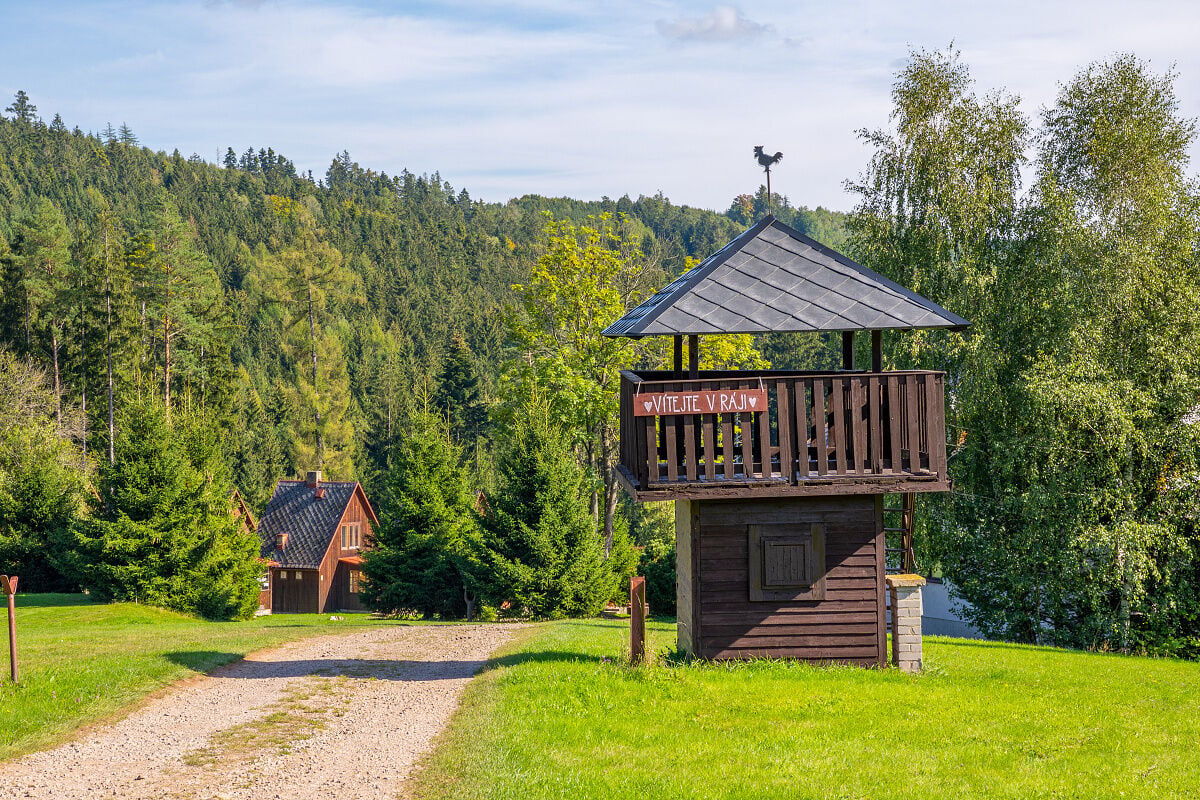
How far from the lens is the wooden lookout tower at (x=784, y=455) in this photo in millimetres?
13250

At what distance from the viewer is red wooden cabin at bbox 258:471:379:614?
55.3 metres

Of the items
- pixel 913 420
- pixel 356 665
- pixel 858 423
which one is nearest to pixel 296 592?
pixel 356 665

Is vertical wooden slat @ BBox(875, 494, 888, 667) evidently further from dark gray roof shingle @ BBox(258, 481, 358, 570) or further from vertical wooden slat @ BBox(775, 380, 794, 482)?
dark gray roof shingle @ BBox(258, 481, 358, 570)

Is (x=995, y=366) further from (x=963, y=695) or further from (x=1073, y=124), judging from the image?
(x=963, y=695)

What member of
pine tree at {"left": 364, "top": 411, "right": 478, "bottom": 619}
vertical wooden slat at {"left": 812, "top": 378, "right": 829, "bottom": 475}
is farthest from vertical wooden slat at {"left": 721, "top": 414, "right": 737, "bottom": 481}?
pine tree at {"left": 364, "top": 411, "right": 478, "bottom": 619}

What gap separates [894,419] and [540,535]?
15285mm

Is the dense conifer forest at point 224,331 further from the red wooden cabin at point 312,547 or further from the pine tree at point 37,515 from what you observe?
the red wooden cabin at point 312,547

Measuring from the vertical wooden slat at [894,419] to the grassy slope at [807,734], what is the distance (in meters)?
2.96

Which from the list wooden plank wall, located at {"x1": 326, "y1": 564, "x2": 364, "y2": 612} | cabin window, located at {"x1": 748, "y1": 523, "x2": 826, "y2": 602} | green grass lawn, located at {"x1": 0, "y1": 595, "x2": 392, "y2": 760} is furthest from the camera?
wooden plank wall, located at {"x1": 326, "y1": 564, "x2": 364, "y2": 612}

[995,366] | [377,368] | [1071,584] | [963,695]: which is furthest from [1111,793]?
[377,368]

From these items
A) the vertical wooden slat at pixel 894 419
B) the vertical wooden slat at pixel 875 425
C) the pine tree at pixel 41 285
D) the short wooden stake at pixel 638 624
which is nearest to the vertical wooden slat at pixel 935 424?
the vertical wooden slat at pixel 894 419

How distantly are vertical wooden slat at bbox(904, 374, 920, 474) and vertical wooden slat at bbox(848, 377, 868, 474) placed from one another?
608 mm

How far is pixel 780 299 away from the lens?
13.9m

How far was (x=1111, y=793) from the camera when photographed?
30.6ft
